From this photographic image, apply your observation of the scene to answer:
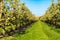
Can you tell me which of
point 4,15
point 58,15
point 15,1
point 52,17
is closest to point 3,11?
point 4,15

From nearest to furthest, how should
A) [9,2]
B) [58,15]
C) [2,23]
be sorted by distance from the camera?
[2,23], [9,2], [58,15]

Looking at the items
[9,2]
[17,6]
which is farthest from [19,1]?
[9,2]

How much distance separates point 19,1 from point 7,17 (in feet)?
23.5

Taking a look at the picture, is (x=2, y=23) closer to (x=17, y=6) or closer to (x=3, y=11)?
(x=3, y=11)

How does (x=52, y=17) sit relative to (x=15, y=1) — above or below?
below

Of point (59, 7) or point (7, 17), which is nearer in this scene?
point (7, 17)

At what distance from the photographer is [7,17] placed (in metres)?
35.1

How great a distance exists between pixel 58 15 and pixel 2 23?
37255mm

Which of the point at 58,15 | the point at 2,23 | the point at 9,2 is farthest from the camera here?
the point at 58,15

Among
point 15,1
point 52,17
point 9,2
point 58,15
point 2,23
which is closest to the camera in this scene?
point 2,23

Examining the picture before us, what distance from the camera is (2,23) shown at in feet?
113

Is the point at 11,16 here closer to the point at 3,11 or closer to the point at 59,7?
the point at 3,11

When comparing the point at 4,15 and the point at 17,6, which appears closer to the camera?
the point at 4,15

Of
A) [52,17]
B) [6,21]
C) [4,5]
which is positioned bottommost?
[52,17]
